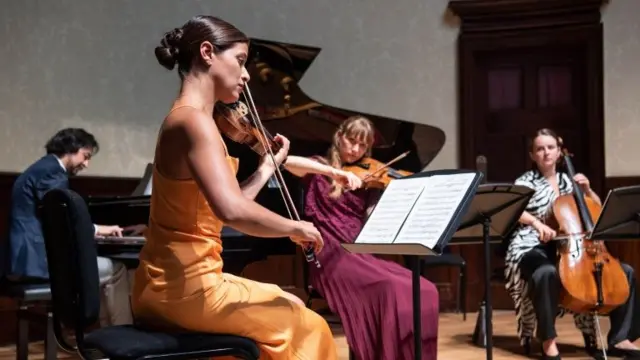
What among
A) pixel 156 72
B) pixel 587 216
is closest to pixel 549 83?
pixel 587 216

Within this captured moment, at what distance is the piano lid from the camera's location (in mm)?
4395

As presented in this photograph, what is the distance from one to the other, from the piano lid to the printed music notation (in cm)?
200

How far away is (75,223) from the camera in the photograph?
182 centimetres

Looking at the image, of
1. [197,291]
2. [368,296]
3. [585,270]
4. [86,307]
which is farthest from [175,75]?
[197,291]

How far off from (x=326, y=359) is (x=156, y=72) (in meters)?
4.26

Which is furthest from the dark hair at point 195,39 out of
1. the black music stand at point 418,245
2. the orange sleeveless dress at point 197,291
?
the black music stand at point 418,245

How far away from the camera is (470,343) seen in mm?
4461

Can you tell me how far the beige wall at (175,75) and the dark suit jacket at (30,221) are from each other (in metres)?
1.45

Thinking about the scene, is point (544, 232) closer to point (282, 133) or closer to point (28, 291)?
point (282, 133)

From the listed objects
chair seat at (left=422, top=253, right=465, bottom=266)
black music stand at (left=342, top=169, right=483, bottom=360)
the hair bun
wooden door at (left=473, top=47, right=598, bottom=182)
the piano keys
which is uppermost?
wooden door at (left=473, top=47, right=598, bottom=182)

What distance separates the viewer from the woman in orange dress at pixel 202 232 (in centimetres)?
170

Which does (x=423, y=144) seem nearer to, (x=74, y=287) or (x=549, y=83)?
(x=549, y=83)

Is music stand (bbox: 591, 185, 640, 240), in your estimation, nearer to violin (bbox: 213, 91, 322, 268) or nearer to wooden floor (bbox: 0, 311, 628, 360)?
wooden floor (bbox: 0, 311, 628, 360)

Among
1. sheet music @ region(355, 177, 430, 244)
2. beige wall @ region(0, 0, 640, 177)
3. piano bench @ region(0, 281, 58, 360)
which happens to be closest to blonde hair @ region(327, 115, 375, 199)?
sheet music @ region(355, 177, 430, 244)
